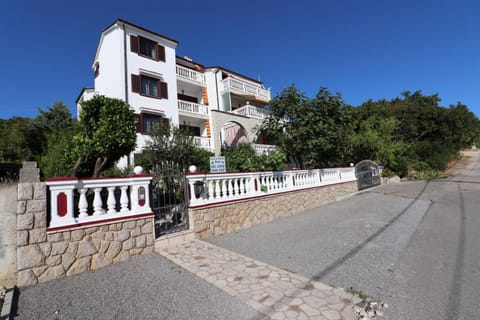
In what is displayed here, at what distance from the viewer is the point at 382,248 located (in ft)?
15.9

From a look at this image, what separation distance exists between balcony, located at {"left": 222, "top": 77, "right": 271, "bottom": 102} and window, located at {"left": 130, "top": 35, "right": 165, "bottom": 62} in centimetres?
506

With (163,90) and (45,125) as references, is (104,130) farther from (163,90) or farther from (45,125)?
(45,125)

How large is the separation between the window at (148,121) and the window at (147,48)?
Answer: 4.03 metres

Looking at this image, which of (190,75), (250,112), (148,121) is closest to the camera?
(148,121)

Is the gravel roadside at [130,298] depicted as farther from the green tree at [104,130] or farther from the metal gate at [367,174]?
the metal gate at [367,174]

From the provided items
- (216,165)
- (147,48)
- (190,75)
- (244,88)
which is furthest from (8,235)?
(244,88)

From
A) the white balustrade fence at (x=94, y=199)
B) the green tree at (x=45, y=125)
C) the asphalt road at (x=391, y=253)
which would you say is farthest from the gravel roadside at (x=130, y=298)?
the green tree at (x=45, y=125)

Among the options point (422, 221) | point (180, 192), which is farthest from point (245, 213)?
point (422, 221)

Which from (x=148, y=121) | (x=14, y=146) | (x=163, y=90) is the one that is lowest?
(x=14, y=146)

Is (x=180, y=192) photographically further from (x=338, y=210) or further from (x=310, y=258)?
(x=338, y=210)

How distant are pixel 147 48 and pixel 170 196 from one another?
12.7 m

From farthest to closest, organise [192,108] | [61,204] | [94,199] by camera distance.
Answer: [192,108] → [94,199] → [61,204]

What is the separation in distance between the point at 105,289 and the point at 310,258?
3.59 meters

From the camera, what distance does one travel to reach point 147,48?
14.4m
